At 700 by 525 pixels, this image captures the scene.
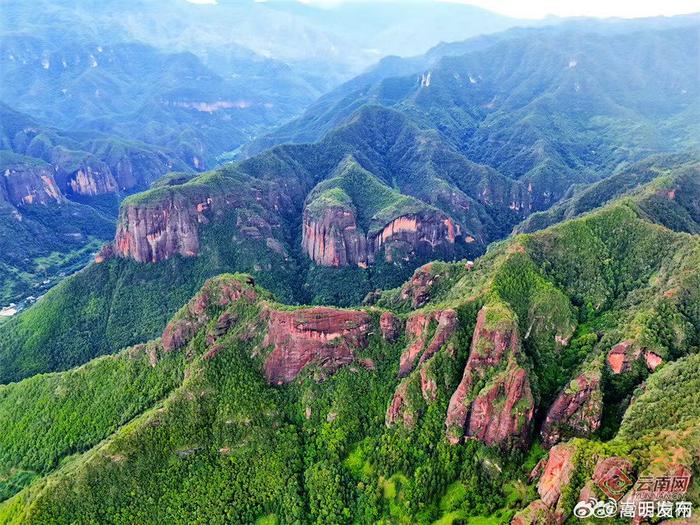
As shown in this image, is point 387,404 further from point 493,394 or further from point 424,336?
point 493,394

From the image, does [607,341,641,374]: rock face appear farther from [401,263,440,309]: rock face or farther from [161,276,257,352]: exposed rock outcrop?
[161,276,257,352]: exposed rock outcrop

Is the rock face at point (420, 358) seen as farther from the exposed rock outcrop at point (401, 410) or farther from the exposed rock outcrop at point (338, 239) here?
the exposed rock outcrop at point (338, 239)

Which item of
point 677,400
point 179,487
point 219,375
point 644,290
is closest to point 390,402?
point 219,375

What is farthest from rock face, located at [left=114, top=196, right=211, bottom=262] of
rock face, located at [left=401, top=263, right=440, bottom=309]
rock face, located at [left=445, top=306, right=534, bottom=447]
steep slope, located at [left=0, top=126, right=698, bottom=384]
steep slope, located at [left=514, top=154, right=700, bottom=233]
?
rock face, located at [left=445, top=306, right=534, bottom=447]

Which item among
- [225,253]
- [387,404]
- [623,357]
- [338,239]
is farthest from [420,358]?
[225,253]

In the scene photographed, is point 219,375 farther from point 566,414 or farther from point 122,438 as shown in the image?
point 566,414
